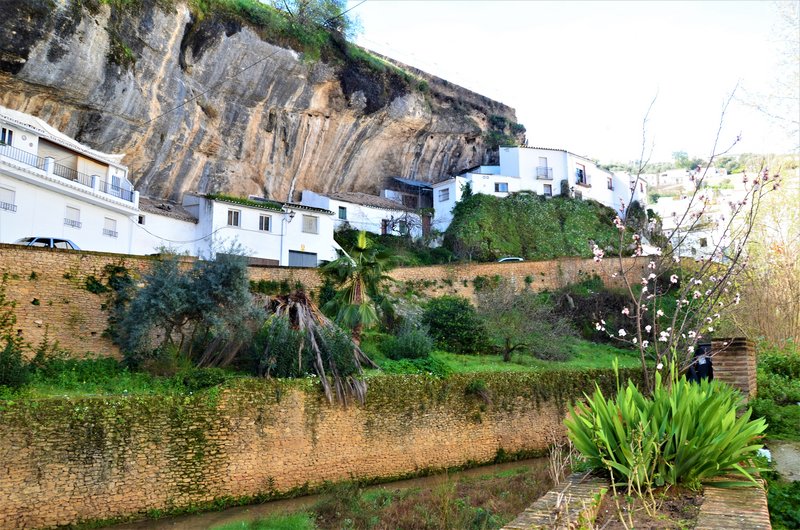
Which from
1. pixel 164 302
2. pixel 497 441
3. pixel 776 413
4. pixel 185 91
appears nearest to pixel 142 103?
pixel 185 91

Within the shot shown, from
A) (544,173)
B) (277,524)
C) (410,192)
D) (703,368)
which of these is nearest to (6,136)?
(277,524)

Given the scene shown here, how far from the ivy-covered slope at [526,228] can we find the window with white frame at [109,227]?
19.5m

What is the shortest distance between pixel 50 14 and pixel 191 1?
22.2 feet

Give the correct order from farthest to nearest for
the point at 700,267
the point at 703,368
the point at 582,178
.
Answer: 1. the point at 582,178
2. the point at 700,267
3. the point at 703,368

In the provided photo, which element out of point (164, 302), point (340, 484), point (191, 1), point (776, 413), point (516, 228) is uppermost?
point (191, 1)

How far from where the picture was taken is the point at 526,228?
41312mm

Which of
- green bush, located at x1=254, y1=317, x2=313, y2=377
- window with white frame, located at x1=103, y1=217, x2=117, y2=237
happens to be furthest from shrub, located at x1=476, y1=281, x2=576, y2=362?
window with white frame, located at x1=103, y1=217, x2=117, y2=237

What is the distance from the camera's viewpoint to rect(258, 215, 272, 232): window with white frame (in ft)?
103

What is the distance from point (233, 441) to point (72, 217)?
46.1 ft

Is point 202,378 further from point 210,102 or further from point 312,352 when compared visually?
point 210,102

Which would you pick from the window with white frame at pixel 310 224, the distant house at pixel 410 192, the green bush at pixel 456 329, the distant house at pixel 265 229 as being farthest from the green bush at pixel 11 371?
the distant house at pixel 410 192

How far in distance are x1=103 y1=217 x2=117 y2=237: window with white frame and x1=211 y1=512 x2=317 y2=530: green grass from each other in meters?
16.3

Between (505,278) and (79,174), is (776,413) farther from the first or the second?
(79,174)

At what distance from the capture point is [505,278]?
32.1 metres
